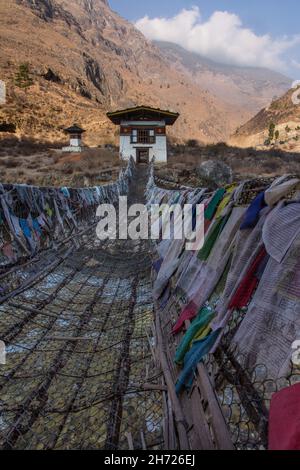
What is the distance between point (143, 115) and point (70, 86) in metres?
39.9

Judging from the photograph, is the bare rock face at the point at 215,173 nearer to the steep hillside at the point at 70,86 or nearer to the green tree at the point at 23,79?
the steep hillside at the point at 70,86

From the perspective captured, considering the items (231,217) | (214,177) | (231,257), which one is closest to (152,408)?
(231,257)

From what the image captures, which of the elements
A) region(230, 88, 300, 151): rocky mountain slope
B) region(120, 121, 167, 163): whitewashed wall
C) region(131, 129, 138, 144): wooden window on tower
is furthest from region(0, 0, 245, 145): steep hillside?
region(230, 88, 300, 151): rocky mountain slope

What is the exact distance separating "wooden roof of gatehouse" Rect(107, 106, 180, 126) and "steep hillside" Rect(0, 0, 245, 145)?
426 inches

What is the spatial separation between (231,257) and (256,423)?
166 cm

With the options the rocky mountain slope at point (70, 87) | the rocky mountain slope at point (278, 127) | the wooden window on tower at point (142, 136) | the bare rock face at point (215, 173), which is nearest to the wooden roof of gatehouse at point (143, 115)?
the wooden window on tower at point (142, 136)

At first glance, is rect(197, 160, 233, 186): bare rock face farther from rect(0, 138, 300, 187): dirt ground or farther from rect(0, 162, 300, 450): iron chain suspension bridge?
rect(0, 162, 300, 450): iron chain suspension bridge

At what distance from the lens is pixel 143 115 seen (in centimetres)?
3169

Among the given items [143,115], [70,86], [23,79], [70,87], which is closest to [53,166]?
[143,115]

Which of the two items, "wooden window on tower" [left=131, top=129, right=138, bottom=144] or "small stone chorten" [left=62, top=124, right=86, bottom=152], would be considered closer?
"wooden window on tower" [left=131, top=129, right=138, bottom=144]

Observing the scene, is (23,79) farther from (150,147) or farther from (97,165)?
(97,165)

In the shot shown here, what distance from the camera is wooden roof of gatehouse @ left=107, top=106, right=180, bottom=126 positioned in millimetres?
30672

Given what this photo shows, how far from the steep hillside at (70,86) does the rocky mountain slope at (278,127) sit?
58.8 ft
